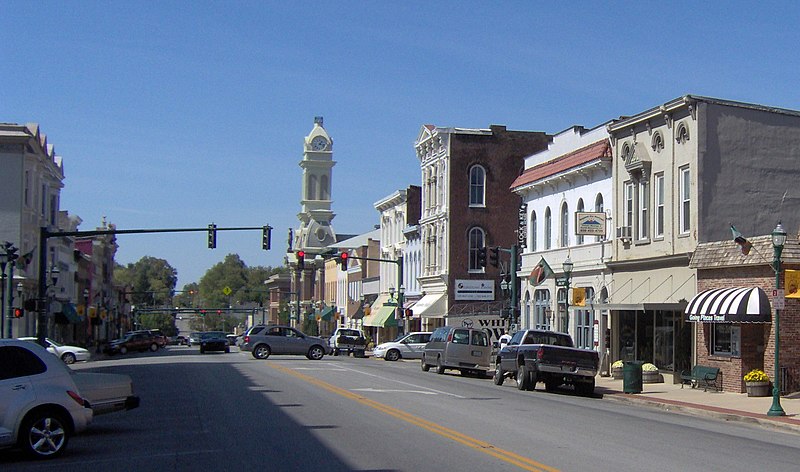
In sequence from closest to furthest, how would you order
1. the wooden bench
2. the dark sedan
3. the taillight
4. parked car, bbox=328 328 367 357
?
the taillight < the wooden bench < parked car, bbox=328 328 367 357 < the dark sedan

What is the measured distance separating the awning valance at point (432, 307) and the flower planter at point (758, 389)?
39491 millimetres

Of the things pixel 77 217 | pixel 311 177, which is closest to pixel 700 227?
pixel 77 217

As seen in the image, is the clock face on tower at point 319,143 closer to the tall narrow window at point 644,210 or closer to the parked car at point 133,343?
the parked car at point 133,343

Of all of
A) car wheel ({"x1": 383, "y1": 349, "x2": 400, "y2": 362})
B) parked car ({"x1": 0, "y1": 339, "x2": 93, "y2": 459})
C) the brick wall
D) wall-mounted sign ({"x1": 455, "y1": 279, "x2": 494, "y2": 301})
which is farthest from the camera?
wall-mounted sign ({"x1": 455, "y1": 279, "x2": 494, "y2": 301})

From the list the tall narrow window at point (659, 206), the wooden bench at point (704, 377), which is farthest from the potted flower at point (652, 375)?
the tall narrow window at point (659, 206)

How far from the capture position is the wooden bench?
105 ft

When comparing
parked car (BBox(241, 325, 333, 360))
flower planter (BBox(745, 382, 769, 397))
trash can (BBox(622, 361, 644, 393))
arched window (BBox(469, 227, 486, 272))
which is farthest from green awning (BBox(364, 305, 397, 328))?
flower planter (BBox(745, 382, 769, 397))

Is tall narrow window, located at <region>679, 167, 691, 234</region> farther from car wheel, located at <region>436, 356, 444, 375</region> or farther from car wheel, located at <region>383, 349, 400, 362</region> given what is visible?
car wheel, located at <region>383, 349, 400, 362</region>

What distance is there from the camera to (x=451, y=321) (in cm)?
6788

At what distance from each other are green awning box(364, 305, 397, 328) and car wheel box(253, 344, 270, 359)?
25640 millimetres

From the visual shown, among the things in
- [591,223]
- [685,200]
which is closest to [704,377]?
[685,200]

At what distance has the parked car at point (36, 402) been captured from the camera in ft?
46.9

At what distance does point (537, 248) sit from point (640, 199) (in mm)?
12077

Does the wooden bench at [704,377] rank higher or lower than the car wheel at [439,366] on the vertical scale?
higher
